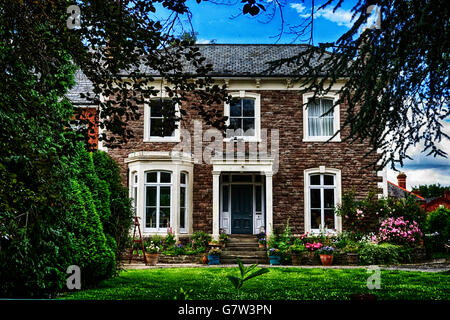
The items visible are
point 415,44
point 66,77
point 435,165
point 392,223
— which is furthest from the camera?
point 392,223

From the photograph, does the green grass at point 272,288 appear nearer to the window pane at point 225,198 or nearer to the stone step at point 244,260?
the stone step at point 244,260

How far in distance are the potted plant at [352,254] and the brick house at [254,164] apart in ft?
4.93

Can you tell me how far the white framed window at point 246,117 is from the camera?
16.3m

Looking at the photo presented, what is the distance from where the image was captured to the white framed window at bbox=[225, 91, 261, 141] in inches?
642

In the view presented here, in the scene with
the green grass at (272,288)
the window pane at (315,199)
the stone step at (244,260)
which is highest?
the window pane at (315,199)

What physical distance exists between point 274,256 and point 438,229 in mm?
9266

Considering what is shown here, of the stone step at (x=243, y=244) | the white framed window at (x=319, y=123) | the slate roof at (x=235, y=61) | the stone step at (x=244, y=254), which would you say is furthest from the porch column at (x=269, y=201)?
the slate roof at (x=235, y=61)

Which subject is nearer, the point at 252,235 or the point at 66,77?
the point at 66,77
